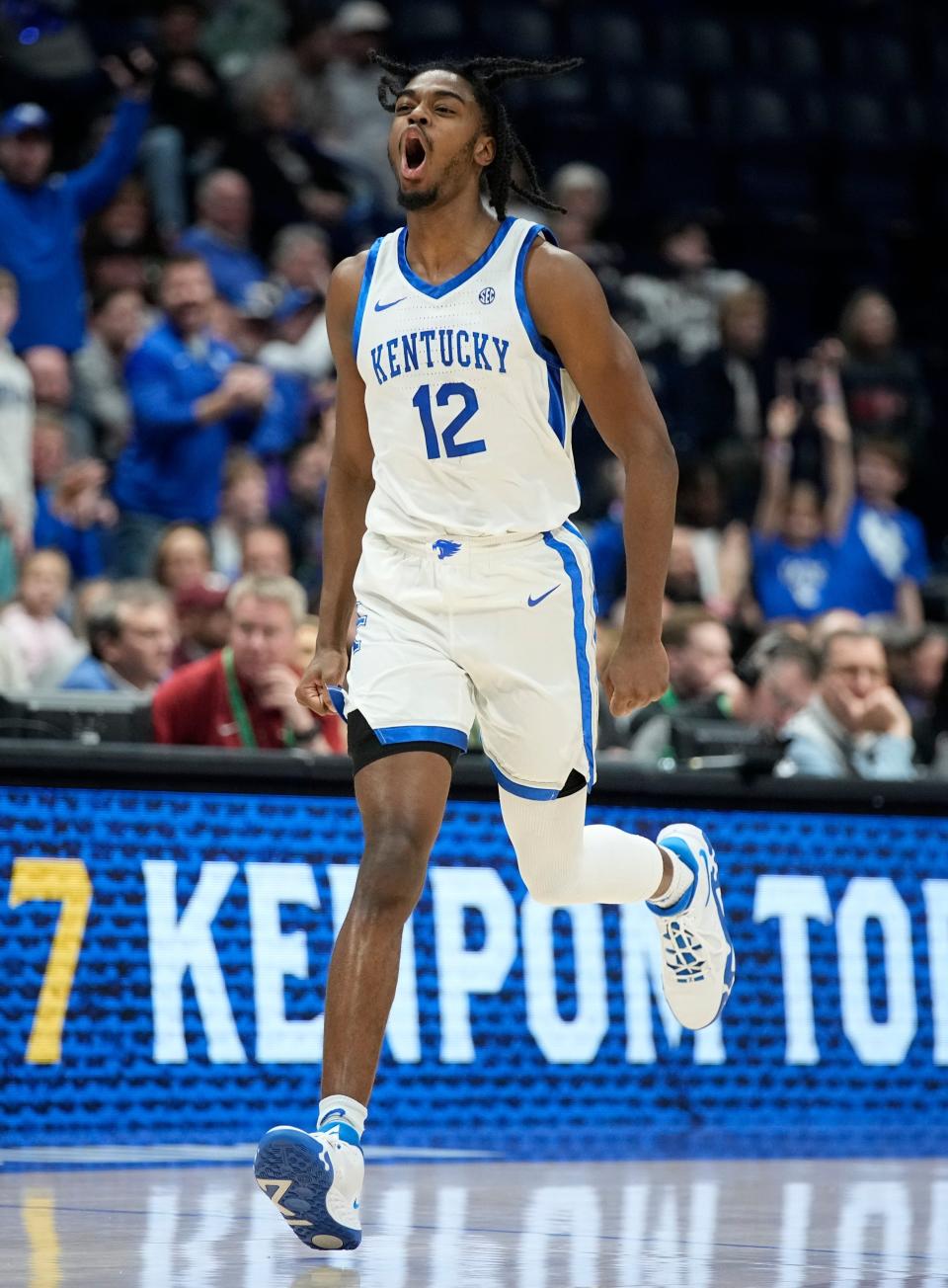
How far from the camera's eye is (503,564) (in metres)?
4.45

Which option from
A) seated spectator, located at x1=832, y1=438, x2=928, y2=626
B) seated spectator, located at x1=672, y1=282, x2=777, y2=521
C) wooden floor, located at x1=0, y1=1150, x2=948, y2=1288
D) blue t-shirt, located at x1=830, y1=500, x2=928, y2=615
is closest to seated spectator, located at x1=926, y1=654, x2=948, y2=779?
seated spectator, located at x1=832, y1=438, x2=928, y2=626

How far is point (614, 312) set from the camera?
12117 millimetres

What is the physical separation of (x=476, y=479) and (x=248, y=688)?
109 inches

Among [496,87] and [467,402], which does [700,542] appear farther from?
[467,402]

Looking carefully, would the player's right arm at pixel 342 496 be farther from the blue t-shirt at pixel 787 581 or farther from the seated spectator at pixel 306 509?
the blue t-shirt at pixel 787 581

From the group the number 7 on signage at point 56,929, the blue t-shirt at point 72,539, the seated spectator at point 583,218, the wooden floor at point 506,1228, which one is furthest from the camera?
the seated spectator at point 583,218

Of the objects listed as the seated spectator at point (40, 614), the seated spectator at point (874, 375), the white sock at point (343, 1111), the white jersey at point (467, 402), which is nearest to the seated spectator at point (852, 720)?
the seated spectator at point (40, 614)

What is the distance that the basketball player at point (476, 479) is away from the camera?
438 cm

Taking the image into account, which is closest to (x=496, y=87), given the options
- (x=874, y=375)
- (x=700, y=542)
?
(x=700, y=542)

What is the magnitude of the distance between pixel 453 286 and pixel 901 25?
12.5 m

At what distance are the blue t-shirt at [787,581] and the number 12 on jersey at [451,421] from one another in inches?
272

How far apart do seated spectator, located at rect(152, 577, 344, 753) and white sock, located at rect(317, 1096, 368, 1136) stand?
287 cm

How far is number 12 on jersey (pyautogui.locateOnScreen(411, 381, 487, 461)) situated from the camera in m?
4.41

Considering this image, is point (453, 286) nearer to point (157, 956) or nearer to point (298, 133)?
point (157, 956)
